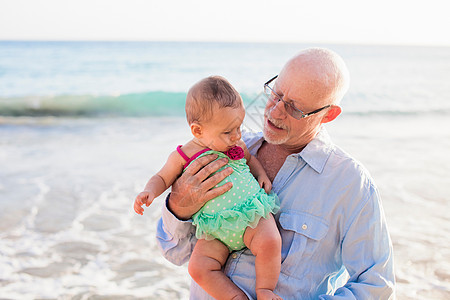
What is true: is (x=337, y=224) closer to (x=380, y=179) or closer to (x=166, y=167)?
(x=166, y=167)

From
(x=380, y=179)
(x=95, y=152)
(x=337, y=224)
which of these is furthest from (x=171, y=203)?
(x=95, y=152)

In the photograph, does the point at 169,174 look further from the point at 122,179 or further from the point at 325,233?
the point at 122,179

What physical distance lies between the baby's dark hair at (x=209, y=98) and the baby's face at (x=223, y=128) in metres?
0.03

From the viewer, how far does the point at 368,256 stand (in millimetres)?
2154

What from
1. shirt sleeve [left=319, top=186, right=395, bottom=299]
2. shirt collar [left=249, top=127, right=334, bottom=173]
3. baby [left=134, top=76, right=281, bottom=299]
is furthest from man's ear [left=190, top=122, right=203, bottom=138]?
shirt sleeve [left=319, top=186, right=395, bottom=299]

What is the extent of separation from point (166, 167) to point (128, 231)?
2.86 m

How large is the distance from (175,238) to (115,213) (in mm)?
3172

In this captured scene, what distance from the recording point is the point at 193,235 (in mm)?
2539

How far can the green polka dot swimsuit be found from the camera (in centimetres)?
217

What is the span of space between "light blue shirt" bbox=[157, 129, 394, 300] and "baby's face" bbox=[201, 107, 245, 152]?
13.4 inches

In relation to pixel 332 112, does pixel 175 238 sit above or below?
below

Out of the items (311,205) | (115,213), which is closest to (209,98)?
(311,205)

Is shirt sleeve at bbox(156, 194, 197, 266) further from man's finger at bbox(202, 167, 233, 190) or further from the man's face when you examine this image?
the man's face

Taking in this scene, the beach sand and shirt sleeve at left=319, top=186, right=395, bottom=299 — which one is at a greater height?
shirt sleeve at left=319, top=186, right=395, bottom=299
